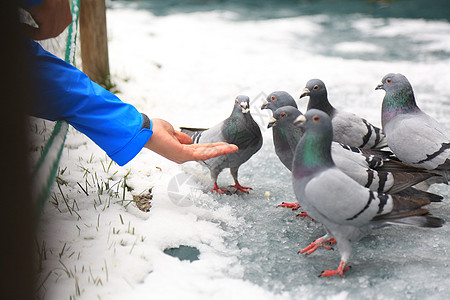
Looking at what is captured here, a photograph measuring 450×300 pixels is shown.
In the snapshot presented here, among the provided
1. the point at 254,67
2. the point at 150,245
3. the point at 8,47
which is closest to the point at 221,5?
the point at 254,67

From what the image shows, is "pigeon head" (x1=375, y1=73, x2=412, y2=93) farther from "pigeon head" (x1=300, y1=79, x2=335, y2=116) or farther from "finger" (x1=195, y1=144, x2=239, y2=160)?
"finger" (x1=195, y1=144, x2=239, y2=160)

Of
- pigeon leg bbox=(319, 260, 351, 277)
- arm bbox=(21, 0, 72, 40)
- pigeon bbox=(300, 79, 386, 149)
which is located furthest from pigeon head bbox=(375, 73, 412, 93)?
arm bbox=(21, 0, 72, 40)

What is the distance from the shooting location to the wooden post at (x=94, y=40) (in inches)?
167

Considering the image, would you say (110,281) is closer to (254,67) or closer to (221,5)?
(254,67)

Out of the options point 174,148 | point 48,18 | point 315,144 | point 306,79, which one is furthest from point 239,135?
point 306,79

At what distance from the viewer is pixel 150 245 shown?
90.2 inches

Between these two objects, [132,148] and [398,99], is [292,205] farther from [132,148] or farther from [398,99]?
[132,148]

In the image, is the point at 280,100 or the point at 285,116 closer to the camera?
the point at 285,116

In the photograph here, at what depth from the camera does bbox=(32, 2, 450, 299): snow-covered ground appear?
2029 millimetres

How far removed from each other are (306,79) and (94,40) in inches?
92.7

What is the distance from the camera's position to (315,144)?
2107 mm

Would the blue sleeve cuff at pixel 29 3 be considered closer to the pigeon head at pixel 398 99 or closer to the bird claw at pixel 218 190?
the bird claw at pixel 218 190

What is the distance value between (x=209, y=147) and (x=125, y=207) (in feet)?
1.86

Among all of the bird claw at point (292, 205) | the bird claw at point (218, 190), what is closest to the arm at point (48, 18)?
the bird claw at point (218, 190)
